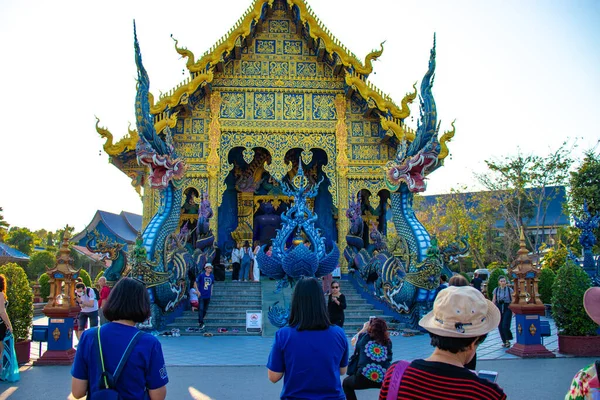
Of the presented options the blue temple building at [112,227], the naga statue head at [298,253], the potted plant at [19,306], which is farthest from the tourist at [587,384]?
the blue temple building at [112,227]

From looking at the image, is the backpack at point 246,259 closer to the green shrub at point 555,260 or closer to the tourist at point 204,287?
the tourist at point 204,287

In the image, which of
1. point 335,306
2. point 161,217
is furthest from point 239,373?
point 161,217

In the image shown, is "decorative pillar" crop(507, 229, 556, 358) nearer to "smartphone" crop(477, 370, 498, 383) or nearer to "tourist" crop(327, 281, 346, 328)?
"tourist" crop(327, 281, 346, 328)

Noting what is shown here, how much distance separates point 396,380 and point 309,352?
2.82ft

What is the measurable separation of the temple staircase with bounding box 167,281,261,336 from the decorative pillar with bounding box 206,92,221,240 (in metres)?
2.29

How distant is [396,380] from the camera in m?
2.09

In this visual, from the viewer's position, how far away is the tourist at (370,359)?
4.02 metres

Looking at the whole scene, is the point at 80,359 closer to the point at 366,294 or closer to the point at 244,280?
the point at 366,294

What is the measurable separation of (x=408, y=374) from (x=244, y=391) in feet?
14.8

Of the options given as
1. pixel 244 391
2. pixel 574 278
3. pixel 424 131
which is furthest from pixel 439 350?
pixel 424 131

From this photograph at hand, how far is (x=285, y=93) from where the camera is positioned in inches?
640

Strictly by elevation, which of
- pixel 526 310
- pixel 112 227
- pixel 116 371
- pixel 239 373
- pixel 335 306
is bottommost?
pixel 239 373

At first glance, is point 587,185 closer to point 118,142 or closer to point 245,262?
point 245,262

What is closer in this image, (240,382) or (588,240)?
(240,382)
